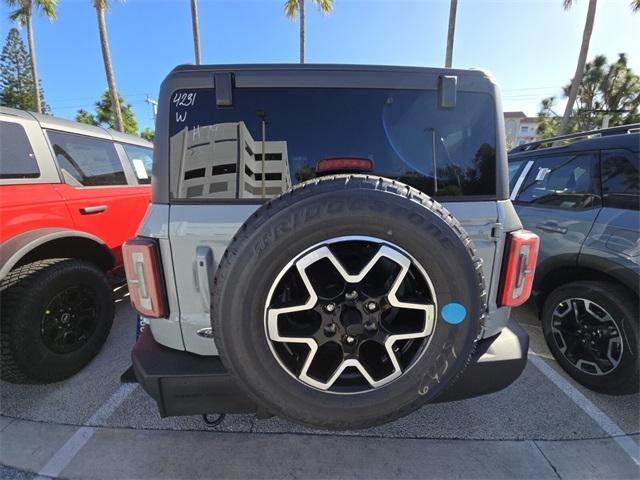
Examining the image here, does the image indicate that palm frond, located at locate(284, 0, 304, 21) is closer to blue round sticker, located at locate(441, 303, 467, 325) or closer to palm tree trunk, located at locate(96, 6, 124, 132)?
palm tree trunk, located at locate(96, 6, 124, 132)

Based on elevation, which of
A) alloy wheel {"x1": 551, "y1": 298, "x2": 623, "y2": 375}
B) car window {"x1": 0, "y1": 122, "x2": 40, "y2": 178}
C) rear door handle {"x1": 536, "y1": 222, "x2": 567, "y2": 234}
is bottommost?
alloy wheel {"x1": 551, "y1": 298, "x2": 623, "y2": 375}

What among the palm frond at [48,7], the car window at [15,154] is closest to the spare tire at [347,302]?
the car window at [15,154]

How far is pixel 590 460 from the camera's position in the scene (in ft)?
6.13

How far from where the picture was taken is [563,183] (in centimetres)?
282

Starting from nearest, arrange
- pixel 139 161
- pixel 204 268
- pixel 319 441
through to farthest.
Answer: pixel 204 268 < pixel 319 441 < pixel 139 161

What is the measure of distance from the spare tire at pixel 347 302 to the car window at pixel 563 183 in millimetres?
1960

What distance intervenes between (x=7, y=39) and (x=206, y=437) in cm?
4777

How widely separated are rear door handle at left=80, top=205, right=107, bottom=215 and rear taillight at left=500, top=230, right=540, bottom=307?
3289 mm

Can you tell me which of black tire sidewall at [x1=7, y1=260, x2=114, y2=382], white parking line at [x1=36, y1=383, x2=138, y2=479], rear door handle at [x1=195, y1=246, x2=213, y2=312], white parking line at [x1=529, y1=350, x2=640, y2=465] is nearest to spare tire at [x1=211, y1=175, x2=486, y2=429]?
rear door handle at [x1=195, y1=246, x2=213, y2=312]

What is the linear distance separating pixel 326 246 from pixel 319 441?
140 cm

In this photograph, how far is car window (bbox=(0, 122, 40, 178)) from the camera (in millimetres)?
2322

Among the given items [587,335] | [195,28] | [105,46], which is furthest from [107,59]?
[587,335]

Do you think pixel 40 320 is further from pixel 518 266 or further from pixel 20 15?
pixel 20 15

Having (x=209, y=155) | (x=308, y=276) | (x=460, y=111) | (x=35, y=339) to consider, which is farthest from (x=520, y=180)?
(x=35, y=339)
